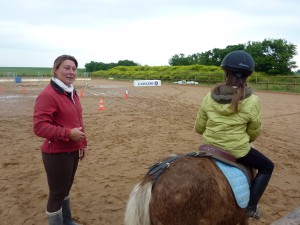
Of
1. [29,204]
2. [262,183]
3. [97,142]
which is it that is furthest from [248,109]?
[97,142]

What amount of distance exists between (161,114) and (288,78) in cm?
1940

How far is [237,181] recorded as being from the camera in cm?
239

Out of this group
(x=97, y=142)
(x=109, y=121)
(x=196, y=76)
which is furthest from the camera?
(x=196, y=76)

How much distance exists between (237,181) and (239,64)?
1011mm

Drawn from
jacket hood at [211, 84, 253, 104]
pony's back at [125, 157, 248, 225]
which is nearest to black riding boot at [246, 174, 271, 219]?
pony's back at [125, 157, 248, 225]

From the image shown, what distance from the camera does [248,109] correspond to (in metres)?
2.46

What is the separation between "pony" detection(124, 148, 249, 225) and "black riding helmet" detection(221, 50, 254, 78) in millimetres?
904

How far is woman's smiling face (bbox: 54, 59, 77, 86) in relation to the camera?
2.91 metres

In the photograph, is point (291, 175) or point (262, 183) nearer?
point (262, 183)

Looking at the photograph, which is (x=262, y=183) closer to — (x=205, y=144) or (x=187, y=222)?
(x=205, y=144)

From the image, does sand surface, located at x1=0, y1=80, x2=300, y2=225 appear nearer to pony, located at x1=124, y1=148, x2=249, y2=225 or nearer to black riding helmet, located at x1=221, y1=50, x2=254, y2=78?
pony, located at x1=124, y1=148, x2=249, y2=225

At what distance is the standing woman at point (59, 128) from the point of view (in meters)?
2.71

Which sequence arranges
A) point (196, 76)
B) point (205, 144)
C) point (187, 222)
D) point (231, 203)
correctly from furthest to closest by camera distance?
1. point (196, 76)
2. point (205, 144)
3. point (231, 203)
4. point (187, 222)

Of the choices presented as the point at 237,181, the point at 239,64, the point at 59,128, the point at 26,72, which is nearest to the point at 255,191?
the point at 237,181
